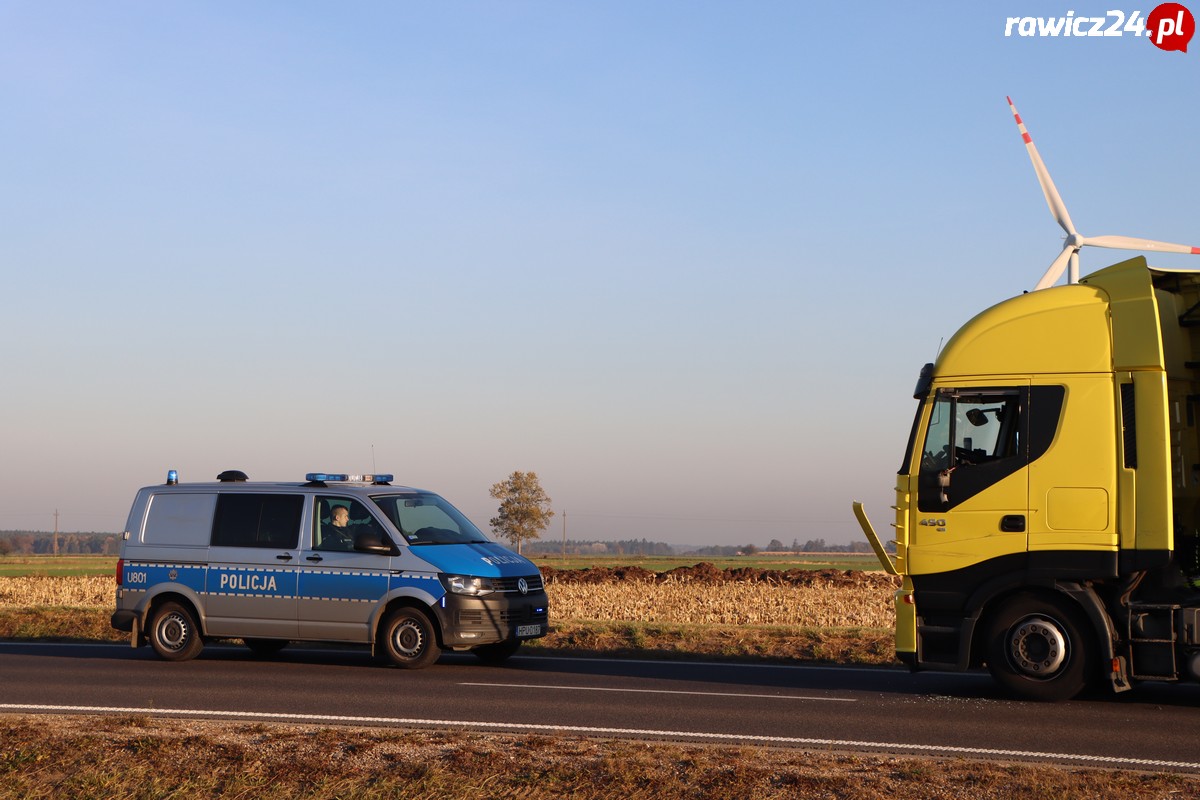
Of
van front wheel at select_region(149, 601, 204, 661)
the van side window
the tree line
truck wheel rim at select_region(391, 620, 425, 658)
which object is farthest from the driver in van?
the tree line

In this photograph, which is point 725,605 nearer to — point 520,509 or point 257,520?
point 257,520

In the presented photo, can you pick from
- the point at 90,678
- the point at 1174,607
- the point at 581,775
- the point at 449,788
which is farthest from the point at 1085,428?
the point at 90,678

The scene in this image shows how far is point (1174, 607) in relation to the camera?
11711 mm

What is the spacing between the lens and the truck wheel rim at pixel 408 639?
1516 centimetres

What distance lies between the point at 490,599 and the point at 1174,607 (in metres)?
7.32

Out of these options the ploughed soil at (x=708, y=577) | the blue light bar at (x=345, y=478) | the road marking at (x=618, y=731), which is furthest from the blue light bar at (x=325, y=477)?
the ploughed soil at (x=708, y=577)

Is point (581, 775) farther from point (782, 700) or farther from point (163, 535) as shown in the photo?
point (163, 535)

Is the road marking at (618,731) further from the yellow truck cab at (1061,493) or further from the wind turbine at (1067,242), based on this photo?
the wind turbine at (1067,242)

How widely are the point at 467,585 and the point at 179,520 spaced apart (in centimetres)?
404

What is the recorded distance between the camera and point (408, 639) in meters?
15.2

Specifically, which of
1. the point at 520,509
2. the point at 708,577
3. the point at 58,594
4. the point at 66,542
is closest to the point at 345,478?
the point at 58,594

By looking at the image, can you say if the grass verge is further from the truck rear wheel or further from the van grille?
the van grille

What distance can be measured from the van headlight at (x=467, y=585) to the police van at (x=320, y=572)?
1 centimetres

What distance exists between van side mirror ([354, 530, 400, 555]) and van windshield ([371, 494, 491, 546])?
0.70 ft
